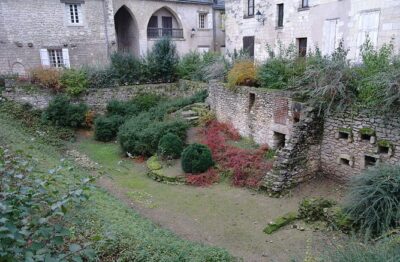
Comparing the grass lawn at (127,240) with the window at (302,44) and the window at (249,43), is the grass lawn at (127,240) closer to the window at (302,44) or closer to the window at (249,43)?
the window at (302,44)

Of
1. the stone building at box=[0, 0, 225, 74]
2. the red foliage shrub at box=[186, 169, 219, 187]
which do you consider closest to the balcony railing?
the stone building at box=[0, 0, 225, 74]

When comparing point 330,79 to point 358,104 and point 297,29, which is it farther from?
point 297,29

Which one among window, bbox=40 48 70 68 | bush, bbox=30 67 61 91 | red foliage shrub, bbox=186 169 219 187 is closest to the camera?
red foliage shrub, bbox=186 169 219 187

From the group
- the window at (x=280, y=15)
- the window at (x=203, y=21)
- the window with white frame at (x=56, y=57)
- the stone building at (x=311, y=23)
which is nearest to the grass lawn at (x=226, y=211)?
the stone building at (x=311, y=23)

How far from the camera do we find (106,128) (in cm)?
1293

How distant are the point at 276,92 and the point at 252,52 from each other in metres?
9.20

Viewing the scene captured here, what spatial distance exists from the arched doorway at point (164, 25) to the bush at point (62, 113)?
9.91 meters

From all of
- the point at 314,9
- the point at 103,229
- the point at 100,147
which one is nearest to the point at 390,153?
the point at 103,229

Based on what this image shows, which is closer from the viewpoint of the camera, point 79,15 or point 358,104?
point 358,104

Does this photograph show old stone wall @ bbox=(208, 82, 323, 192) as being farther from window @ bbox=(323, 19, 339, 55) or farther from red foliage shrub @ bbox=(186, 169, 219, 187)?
window @ bbox=(323, 19, 339, 55)

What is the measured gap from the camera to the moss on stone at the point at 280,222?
6398 mm

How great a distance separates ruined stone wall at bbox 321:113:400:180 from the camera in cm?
707

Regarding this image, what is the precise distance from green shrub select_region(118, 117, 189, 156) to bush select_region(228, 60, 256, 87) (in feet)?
7.97

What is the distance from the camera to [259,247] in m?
5.92
